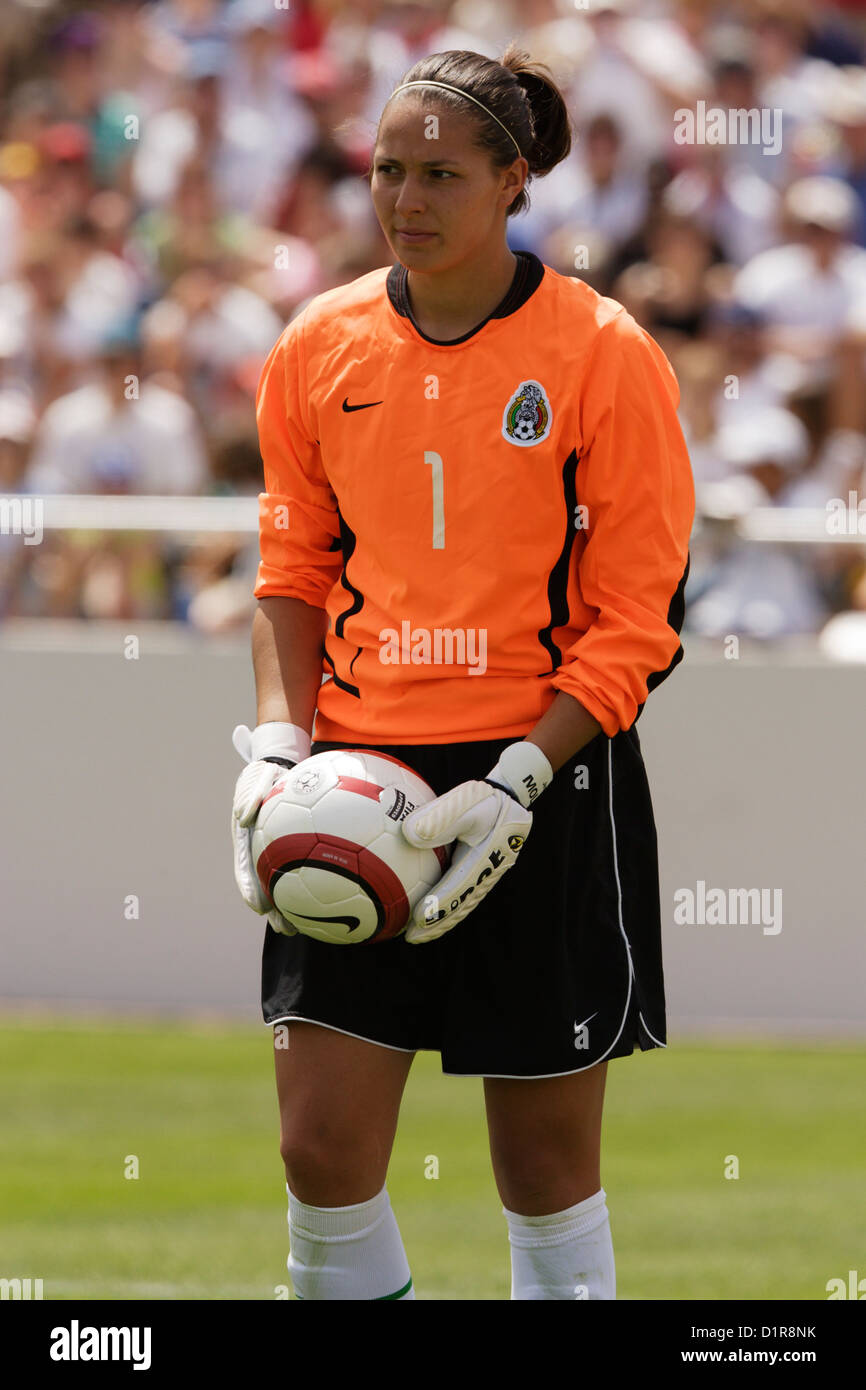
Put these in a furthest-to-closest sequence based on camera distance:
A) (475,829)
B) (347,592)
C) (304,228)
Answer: (304,228), (347,592), (475,829)

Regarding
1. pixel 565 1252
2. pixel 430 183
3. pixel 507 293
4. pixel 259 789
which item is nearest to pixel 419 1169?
pixel 565 1252

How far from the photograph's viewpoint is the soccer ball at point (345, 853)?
294 centimetres

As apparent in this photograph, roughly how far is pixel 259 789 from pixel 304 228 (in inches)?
272

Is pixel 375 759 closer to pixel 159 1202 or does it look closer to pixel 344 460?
pixel 344 460

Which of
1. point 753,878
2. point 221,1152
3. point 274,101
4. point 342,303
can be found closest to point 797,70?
point 274,101

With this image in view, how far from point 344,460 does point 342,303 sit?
27 centimetres

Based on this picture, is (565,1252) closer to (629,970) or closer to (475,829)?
(629,970)

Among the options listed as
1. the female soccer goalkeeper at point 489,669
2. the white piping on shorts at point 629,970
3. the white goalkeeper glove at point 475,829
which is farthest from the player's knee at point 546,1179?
the white goalkeeper glove at point 475,829

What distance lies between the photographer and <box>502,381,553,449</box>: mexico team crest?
2990 millimetres

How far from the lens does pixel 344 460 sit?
3.10 m

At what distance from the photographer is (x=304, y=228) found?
9.55 metres

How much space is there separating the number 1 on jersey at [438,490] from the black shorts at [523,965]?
0.32m
